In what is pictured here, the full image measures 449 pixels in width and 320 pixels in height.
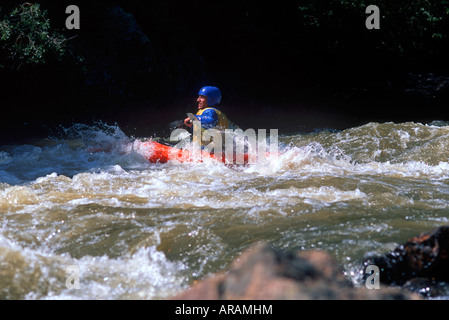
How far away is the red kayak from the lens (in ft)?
19.4

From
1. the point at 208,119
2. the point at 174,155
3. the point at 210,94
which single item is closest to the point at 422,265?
the point at 174,155

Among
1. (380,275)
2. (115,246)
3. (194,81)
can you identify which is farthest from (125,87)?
(380,275)

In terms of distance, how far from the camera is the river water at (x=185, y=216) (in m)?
2.50

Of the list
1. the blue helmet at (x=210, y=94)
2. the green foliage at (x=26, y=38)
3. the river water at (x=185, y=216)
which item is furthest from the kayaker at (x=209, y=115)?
the green foliage at (x=26, y=38)

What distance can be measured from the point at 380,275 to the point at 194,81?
9037mm

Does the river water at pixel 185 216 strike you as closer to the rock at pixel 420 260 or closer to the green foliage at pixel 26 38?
the rock at pixel 420 260

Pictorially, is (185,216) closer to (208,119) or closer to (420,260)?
(420,260)

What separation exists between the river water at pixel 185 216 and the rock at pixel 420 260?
198 millimetres

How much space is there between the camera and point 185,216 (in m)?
3.36

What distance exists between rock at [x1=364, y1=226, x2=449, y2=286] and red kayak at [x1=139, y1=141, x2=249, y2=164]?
366 cm

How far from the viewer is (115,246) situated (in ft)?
9.28

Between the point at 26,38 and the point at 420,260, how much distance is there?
703 cm

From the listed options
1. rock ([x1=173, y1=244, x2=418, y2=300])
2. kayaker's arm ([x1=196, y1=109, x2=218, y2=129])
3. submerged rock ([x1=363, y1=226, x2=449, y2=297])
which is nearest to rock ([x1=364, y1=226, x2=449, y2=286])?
submerged rock ([x1=363, y1=226, x2=449, y2=297])

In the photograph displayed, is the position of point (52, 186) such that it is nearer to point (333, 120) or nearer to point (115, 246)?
point (115, 246)
